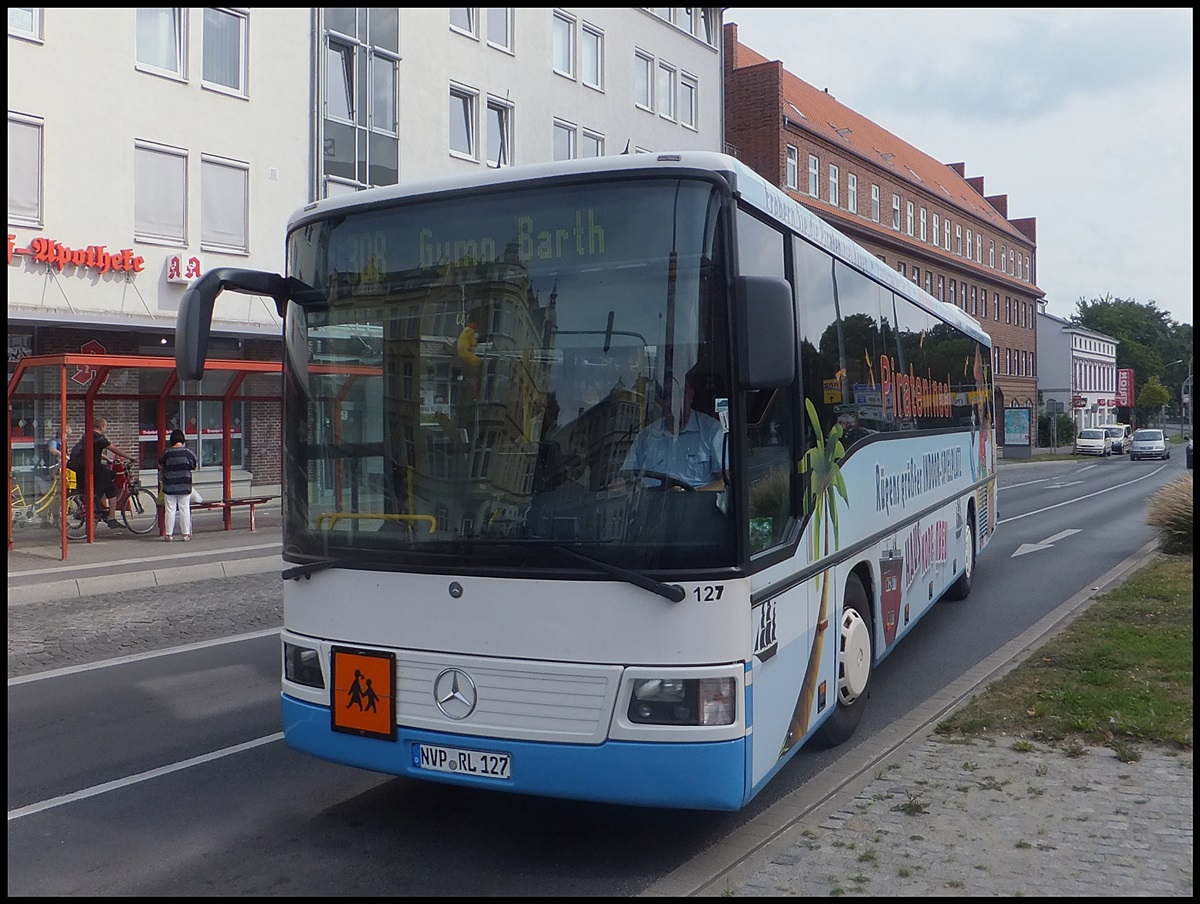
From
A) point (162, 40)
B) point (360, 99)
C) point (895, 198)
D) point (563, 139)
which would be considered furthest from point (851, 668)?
point (895, 198)

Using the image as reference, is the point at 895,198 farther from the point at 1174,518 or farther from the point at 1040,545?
the point at 1174,518

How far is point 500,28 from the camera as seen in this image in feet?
102

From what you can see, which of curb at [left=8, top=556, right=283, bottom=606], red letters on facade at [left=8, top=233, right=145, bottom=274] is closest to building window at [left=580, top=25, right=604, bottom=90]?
red letters on facade at [left=8, top=233, right=145, bottom=274]

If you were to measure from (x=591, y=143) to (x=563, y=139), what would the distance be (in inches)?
59.4

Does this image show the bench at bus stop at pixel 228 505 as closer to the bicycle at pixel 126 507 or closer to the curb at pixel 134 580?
the bicycle at pixel 126 507

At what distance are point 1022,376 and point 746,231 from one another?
8273 centimetres

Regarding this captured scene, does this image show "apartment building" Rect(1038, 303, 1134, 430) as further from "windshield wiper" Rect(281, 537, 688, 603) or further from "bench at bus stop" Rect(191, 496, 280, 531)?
"windshield wiper" Rect(281, 537, 688, 603)

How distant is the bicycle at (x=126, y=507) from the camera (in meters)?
19.0

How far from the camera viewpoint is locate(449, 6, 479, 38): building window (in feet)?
96.7

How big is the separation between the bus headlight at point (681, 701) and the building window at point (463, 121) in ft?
87.9

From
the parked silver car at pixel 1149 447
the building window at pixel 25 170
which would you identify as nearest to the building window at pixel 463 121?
the building window at pixel 25 170

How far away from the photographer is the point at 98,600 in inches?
484

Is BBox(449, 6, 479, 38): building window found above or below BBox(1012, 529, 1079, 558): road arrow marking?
above

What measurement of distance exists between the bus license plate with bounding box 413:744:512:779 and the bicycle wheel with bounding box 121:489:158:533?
15.7m
